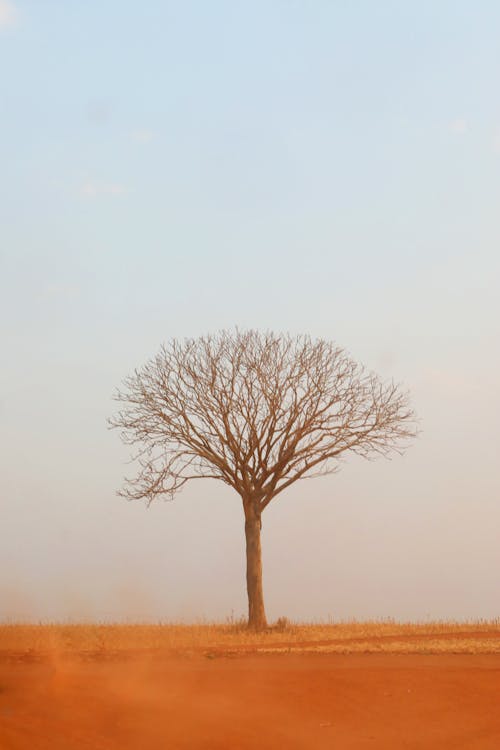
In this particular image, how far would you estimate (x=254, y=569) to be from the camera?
85.5 ft

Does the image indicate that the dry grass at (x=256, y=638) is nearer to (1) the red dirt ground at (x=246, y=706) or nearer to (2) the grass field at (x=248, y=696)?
(2) the grass field at (x=248, y=696)

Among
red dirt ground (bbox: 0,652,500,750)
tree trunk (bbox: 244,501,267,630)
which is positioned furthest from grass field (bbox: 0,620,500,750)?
tree trunk (bbox: 244,501,267,630)

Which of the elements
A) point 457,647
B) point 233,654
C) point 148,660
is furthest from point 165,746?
point 457,647

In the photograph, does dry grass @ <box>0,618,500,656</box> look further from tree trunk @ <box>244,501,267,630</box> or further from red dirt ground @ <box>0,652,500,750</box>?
→ red dirt ground @ <box>0,652,500,750</box>

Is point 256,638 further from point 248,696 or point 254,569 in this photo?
point 248,696

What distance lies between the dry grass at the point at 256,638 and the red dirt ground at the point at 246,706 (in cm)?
301

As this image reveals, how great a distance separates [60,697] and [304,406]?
54.8 feet

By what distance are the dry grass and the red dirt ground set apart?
3006 millimetres

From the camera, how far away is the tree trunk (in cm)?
2569

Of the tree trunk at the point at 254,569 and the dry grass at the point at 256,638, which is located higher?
the tree trunk at the point at 254,569

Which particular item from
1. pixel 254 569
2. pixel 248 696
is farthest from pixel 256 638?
pixel 248 696

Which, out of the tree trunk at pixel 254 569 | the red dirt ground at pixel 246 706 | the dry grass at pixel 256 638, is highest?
the tree trunk at pixel 254 569

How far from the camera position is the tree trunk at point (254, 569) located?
84.3ft

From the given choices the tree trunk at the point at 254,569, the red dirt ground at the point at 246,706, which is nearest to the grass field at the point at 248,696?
the red dirt ground at the point at 246,706
